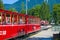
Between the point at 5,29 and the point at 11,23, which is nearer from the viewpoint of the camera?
the point at 5,29

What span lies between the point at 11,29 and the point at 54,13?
7024 cm

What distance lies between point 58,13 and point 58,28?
3633 centimetres

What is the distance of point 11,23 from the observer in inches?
697

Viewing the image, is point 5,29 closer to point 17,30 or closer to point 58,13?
point 17,30

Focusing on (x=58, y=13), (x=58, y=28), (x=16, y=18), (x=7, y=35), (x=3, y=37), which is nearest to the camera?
(x=3, y=37)

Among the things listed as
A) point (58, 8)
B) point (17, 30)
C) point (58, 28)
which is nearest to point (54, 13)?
point (58, 8)

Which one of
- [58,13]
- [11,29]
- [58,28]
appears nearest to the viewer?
[11,29]

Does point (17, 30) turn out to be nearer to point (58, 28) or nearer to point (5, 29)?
point (5, 29)

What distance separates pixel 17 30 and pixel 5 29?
4.02 m

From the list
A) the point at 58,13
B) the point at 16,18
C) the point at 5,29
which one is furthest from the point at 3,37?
the point at 58,13

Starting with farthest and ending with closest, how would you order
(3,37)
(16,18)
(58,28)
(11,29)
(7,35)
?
(58,28), (16,18), (11,29), (7,35), (3,37)

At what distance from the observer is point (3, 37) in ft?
50.2

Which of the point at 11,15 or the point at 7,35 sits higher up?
the point at 11,15

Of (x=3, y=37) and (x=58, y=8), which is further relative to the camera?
(x=58, y=8)
